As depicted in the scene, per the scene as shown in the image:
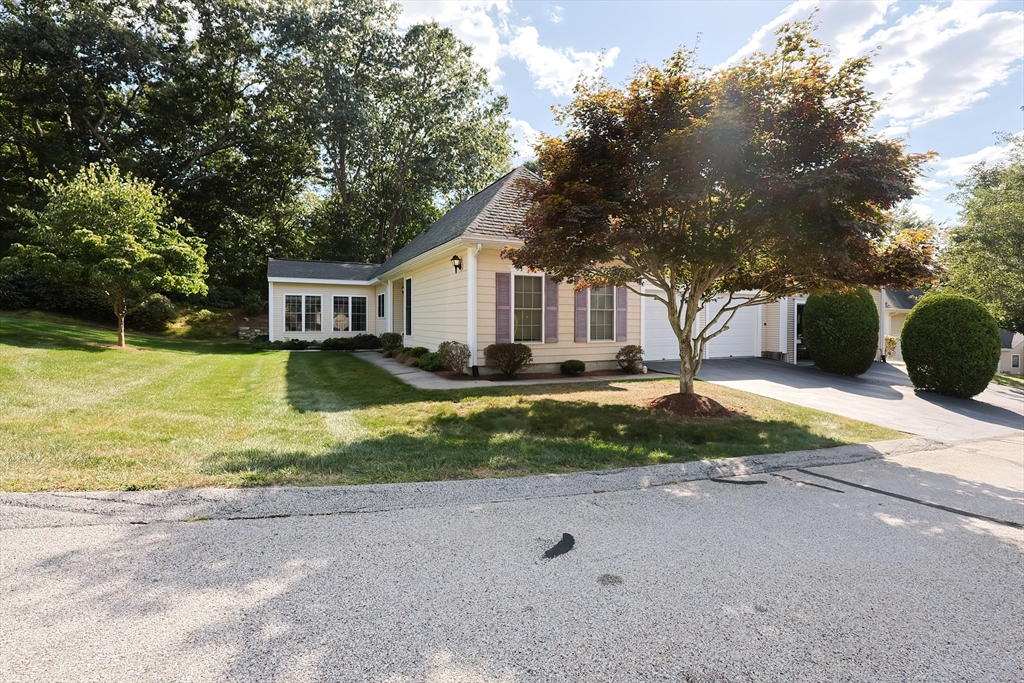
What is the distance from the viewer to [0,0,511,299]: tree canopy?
2275 centimetres

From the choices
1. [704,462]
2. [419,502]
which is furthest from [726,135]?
[419,502]

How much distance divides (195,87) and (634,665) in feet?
106

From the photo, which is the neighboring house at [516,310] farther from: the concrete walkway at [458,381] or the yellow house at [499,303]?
the concrete walkway at [458,381]

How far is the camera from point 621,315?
1237 cm

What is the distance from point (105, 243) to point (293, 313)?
→ 293 inches

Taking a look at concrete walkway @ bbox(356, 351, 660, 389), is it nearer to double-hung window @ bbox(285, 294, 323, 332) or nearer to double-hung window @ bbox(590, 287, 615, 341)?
double-hung window @ bbox(590, 287, 615, 341)

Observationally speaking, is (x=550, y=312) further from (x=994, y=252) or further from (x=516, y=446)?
(x=994, y=252)

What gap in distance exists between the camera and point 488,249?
35.6 feet

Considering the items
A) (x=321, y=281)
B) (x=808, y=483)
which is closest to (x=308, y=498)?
(x=808, y=483)

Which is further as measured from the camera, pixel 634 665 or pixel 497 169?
pixel 497 169

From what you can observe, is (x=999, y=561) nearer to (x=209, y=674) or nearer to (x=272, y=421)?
(x=209, y=674)

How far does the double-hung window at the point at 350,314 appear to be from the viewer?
20.5 m

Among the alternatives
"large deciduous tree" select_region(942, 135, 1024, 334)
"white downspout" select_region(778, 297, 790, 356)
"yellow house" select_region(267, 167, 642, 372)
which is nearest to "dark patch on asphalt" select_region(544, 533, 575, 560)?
"yellow house" select_region(267, 167, 642, 372)

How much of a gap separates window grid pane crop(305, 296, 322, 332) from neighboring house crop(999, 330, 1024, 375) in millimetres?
26274
